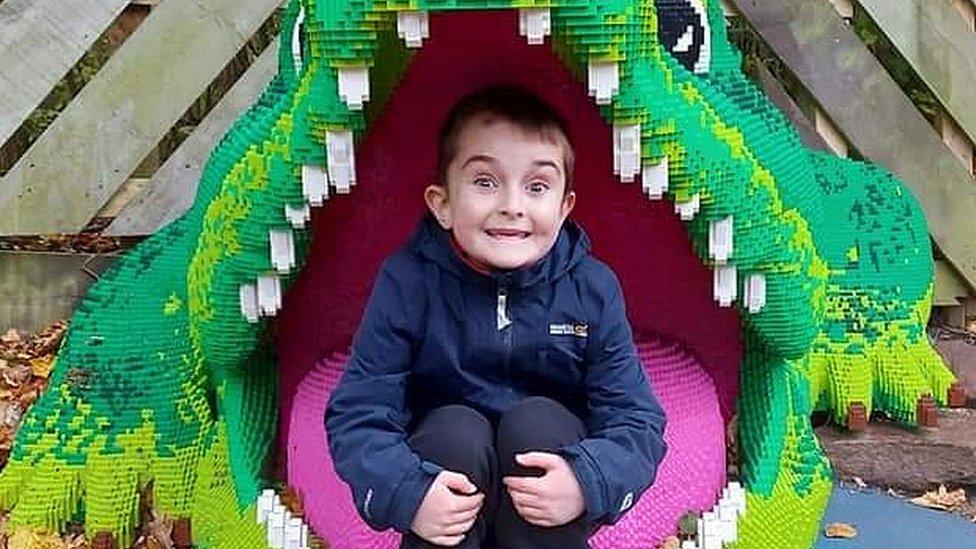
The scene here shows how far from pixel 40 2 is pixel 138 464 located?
61.0 inches

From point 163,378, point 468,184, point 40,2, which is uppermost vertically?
point 40,2

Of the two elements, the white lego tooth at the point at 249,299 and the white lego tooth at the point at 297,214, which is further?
the white lego tooth at the point at 249,299

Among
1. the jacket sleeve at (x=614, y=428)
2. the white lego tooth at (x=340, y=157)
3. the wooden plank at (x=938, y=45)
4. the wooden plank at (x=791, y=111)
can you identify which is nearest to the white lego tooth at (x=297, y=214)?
the white lego tooth at (x=340, y=157)

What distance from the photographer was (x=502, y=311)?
2.08m

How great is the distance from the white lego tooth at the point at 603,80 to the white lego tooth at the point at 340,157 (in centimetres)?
33

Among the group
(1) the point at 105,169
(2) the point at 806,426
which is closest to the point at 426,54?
(2) the point at 806,426

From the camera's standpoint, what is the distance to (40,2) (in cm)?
387

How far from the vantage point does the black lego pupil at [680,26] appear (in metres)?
2.53

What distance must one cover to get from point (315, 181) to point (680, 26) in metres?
0.82

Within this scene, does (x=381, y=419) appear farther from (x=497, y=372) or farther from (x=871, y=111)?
(x=871, y=111)

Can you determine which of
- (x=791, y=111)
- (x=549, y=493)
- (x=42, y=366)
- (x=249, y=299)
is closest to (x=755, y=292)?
(x=549, y=493)

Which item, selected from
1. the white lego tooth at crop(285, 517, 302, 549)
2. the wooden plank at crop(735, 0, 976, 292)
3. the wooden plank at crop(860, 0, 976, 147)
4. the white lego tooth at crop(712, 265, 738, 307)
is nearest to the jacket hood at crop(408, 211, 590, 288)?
the white lego tooth at crop(712, 265, 738, 307)

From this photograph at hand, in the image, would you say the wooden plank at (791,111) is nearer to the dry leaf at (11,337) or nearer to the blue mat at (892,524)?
the blue mat at (892,524)

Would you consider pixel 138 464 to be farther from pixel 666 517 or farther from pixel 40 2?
pixel 40 2
